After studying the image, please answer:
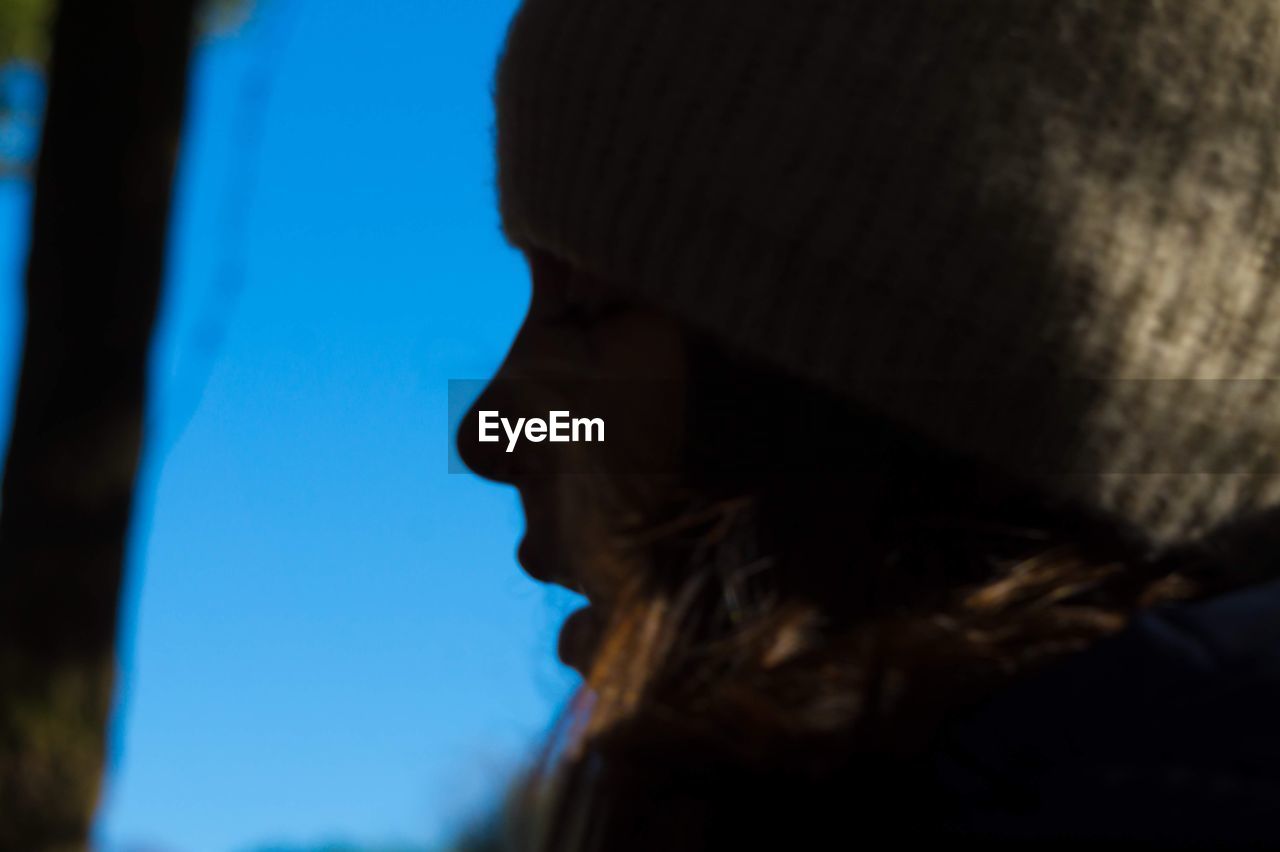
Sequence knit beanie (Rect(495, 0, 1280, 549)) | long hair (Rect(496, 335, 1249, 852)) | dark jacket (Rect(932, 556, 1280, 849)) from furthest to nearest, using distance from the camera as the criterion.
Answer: knit beanie (Rect(495, 0, 1280, 549)) < long hair (Rect(496, 335, 1249, 852)) < dark jacket (Rect(932, 556, 1280, 849))

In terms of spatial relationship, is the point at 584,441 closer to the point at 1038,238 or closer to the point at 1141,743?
the point at 1038,238

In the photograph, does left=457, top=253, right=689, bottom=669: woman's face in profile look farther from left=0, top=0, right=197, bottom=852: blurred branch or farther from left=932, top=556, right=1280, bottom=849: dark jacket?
left=0, top=0, right=197, bottom=852: blurred branch

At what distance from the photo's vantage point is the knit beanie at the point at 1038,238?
120 cm

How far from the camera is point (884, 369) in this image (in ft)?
4.04

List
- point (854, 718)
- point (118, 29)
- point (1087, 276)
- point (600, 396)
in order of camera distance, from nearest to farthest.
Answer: point (854, 718), point (1087, 276), point (600, 396), point (118, 29)

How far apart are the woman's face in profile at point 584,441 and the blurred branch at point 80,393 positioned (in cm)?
108

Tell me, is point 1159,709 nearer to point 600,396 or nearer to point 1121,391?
point 1121,391

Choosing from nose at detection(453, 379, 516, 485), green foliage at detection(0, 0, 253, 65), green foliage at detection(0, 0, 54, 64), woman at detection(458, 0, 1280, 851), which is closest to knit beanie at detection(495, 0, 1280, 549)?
woman at detection(458, 0, 1280, 851)

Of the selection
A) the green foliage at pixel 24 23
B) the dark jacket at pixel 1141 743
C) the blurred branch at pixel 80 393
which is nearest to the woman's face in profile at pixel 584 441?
the dark jacket at pixel 1141 743

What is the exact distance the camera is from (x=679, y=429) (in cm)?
125

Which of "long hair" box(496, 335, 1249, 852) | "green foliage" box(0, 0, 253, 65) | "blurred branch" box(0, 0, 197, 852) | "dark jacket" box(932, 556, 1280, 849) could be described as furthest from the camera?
"green foliage" box(0, 0, 253, 65)

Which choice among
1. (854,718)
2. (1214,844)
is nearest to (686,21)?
(854,718)

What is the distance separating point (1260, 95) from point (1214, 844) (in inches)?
22.5

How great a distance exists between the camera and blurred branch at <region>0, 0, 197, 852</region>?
2205 millimetres
